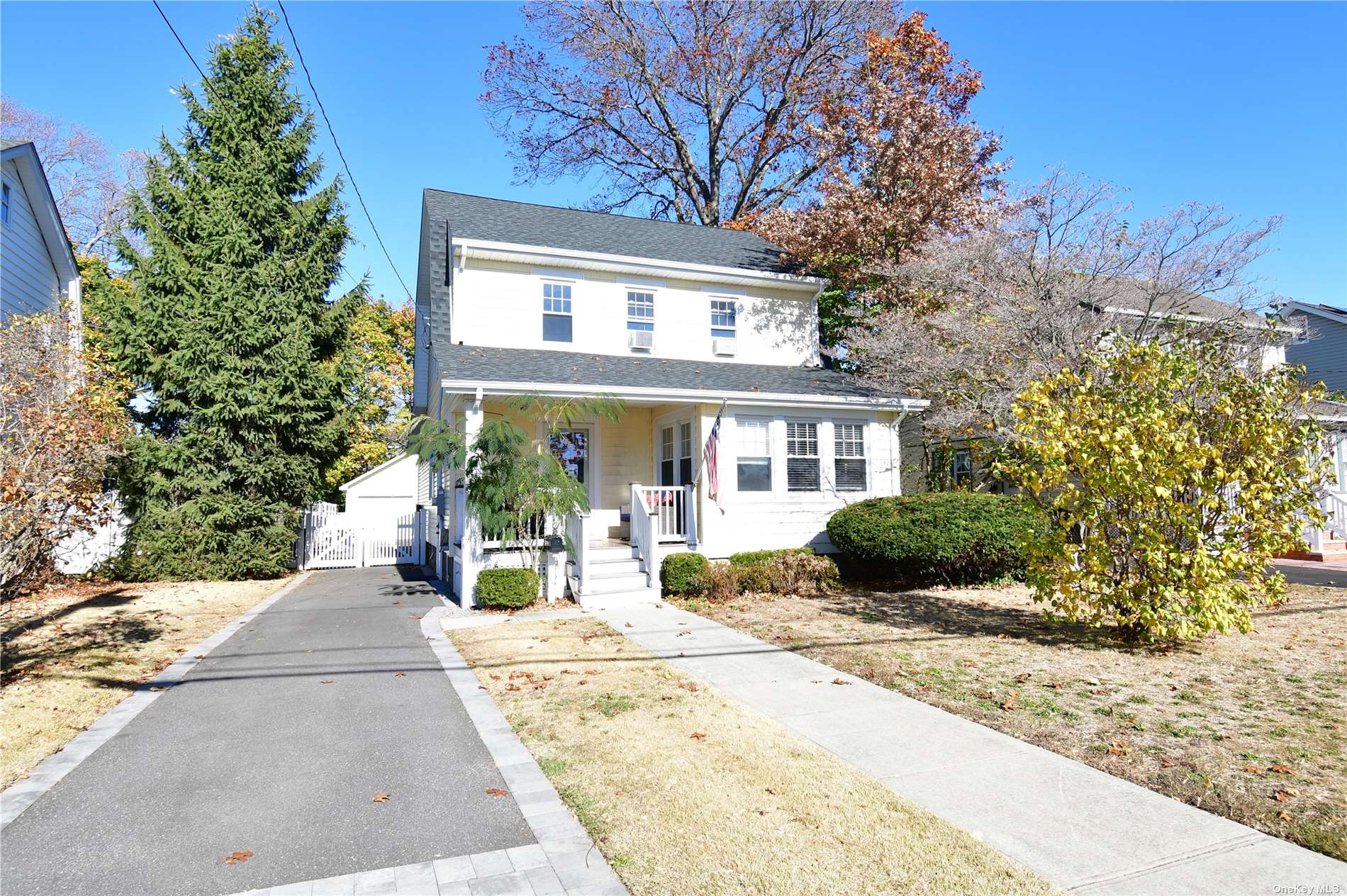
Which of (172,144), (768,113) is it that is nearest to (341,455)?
(172,144)

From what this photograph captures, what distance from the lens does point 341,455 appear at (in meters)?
16.7

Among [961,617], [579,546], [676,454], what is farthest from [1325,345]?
[579,546]

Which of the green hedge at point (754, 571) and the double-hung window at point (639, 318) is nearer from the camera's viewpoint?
the green hedge at point (754, 571)

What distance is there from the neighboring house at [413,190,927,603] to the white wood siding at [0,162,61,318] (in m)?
7.52

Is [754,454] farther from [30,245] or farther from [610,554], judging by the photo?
[30,245]

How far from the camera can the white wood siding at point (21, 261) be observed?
13570 mm

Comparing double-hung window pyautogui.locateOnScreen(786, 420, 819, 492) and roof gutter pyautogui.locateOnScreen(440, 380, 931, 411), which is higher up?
roof gutter pyautogui.locateOnScreen(440, 380, 931, 411)

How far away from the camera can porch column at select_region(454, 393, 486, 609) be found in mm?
11406

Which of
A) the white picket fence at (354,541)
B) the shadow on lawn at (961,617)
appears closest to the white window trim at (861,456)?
the shadow on lawn at (961,617)

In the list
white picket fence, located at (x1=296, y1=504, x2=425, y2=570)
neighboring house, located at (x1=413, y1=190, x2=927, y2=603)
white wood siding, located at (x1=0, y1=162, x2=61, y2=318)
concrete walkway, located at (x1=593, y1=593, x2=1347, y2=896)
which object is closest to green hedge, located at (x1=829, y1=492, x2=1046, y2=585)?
neighboring house, located at (x1=413, y1=190, x2=927, y2=603)

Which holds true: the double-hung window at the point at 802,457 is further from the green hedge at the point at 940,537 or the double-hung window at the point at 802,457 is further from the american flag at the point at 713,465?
the american flag at the point at 713,465

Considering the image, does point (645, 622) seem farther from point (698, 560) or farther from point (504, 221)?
point (504, 221)

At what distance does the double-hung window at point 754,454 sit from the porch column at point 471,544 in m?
4.74

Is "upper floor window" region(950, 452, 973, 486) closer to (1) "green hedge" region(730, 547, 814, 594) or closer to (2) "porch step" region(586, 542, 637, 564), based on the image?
(1) "green hedge" region(730, 547, 814, 594)
